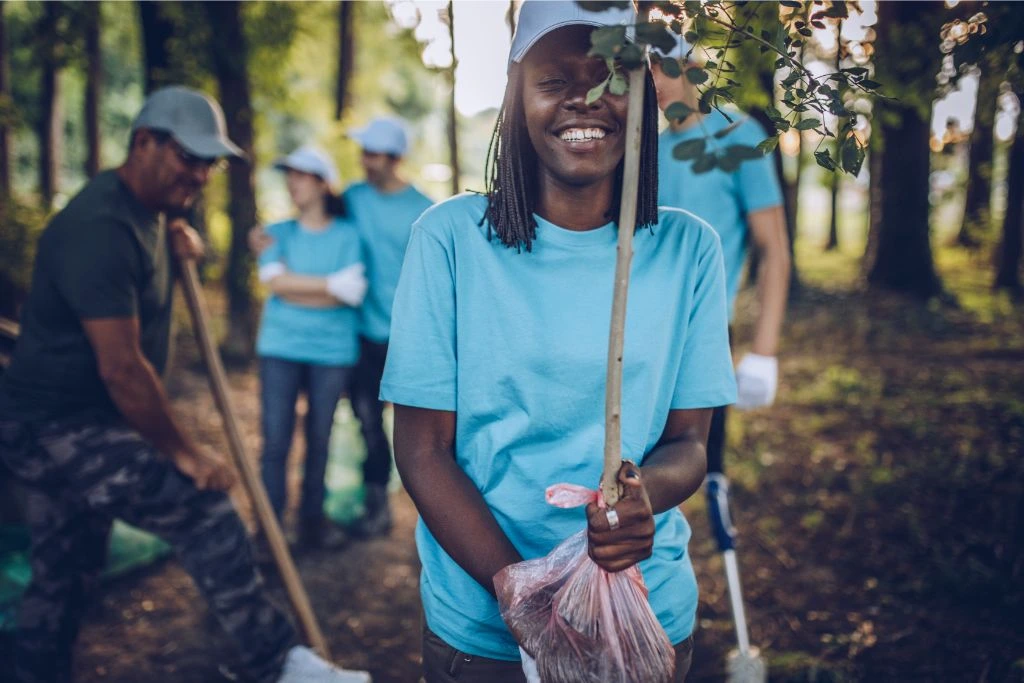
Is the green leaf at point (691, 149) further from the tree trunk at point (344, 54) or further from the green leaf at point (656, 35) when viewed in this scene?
the tree trunk at point (344, 54)

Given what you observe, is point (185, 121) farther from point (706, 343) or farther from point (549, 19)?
point (706, 343)

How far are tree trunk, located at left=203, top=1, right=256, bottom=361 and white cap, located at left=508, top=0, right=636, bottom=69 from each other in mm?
6380

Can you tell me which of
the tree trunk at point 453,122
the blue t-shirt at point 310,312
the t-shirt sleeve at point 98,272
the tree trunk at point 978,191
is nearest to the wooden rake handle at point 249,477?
the t-shirt sleeve at point 98,272

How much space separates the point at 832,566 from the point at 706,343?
306 cm

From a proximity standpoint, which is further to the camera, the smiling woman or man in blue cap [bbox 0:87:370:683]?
man in blue cap [bbox 0:87:370:683]

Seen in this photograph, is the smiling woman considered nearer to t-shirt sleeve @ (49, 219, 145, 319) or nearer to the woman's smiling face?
the woman's smiling face

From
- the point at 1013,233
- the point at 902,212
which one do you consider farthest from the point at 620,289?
the point at 1013,233

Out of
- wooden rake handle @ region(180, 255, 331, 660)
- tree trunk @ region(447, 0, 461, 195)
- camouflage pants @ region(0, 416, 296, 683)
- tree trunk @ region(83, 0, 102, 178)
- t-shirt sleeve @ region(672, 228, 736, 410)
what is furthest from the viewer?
tree trunk @ region(83, 0, 102, 178)

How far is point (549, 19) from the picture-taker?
145 cm

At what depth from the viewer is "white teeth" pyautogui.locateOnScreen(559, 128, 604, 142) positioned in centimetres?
151

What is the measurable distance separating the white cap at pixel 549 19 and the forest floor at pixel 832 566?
110 inches

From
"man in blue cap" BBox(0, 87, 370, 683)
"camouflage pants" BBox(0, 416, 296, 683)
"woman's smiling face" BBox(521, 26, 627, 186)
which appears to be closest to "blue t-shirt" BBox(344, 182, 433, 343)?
"man in blue cap" BBox(0, 87, 370, 683)

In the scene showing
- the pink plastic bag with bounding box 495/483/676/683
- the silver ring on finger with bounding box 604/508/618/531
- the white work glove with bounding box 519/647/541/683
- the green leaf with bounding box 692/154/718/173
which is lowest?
the white work glove with bounding box 519/647/541/683

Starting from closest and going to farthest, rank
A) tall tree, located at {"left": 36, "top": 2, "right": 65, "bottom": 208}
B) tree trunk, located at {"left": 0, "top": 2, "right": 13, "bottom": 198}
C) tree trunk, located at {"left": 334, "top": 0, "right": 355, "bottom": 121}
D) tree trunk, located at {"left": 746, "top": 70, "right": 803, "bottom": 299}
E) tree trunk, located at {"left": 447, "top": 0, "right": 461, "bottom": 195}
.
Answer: tree trunk, located at {"left": 447, "top": 0, "right": 461, "bottom": 195} < tree trunk, located at {"left": 0, "top": 2, "right": 13, "bottom": 198} < tree trunk, located at {"left": 746, "top": 70, "right": 803, "bottom": 299} < tree trunk, located at {"left": 334, "top": 0, "right": 355, "bottom": 121} < tall tree, located at {"left": 36, "top": 2, "right": 65, "bottom": 208}
